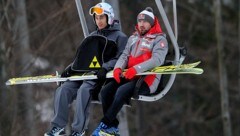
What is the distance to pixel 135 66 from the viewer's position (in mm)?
10844

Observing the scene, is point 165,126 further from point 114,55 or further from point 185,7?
point 114,55

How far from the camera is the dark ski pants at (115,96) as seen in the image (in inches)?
432

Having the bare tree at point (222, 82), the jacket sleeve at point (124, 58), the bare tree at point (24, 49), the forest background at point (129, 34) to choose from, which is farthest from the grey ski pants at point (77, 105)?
the bare tree at point (222, 82)

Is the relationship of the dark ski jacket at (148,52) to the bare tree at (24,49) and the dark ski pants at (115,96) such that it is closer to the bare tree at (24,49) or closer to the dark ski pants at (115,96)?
the dark ski pants at (115,96)

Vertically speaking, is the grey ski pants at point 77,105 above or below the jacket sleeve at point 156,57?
below

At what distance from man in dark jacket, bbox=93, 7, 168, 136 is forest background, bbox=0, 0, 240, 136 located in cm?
63

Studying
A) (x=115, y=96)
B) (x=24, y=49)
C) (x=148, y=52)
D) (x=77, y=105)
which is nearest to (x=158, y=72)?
(x=148, y=52)

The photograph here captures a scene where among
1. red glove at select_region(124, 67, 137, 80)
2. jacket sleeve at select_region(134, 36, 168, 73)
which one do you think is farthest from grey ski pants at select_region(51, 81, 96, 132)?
jacket sleeve at select_region(134, 36, 168, 73)

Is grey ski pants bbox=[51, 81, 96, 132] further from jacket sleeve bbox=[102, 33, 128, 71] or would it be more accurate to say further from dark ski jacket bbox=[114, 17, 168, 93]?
dark ski jacket bbox=[114, 17, 168, 93]

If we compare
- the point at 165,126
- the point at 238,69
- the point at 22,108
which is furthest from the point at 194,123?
the point at 22,108

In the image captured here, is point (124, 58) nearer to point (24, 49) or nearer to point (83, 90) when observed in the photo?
point (83, 90)

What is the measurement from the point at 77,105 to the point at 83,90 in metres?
0.20

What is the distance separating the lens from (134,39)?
11250 millimetres

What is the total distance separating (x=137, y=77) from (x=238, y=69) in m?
24.5
